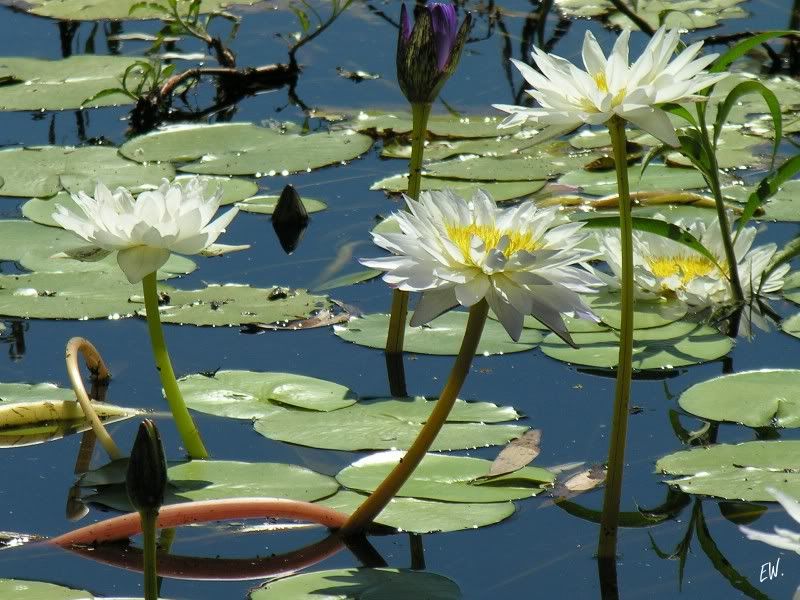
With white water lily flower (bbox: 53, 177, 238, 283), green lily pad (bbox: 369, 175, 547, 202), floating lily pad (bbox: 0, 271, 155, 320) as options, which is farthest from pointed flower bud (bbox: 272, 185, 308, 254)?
white water lily flower (bbox: 53, 177, 238, 283)

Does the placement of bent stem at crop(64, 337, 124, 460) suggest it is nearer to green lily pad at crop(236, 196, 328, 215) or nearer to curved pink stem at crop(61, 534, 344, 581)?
curved pink stem at crop(61, 534, 344, 581)

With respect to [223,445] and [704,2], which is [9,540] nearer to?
[223,445]

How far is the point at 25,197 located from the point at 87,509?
1479 millimetres

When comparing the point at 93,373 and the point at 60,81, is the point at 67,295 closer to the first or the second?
the point at 93,373

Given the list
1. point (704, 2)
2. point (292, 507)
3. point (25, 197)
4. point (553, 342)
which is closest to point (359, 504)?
point (292, 507)

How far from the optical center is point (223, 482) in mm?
1848

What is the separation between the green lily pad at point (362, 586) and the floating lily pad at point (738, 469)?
0.46m

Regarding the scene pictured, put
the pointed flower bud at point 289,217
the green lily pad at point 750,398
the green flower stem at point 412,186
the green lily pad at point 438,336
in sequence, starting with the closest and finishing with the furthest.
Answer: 1. the green lily pad at point 750,398
2. the green flower stem at point 412,186
3. the green lily pad at point 438,336
4. the pointed flower bud at point 289,217

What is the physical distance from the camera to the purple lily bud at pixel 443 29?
211 centimetres

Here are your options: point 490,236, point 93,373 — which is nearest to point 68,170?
point 93,373

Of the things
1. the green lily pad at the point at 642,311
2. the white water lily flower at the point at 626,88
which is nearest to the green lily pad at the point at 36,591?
the white water lily flower at the point at 626,88

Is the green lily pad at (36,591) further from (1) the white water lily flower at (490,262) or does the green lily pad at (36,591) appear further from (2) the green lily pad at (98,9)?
(2) the green lily pad at (98,9)

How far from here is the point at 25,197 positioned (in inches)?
123

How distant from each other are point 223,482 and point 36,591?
0.36 metres
